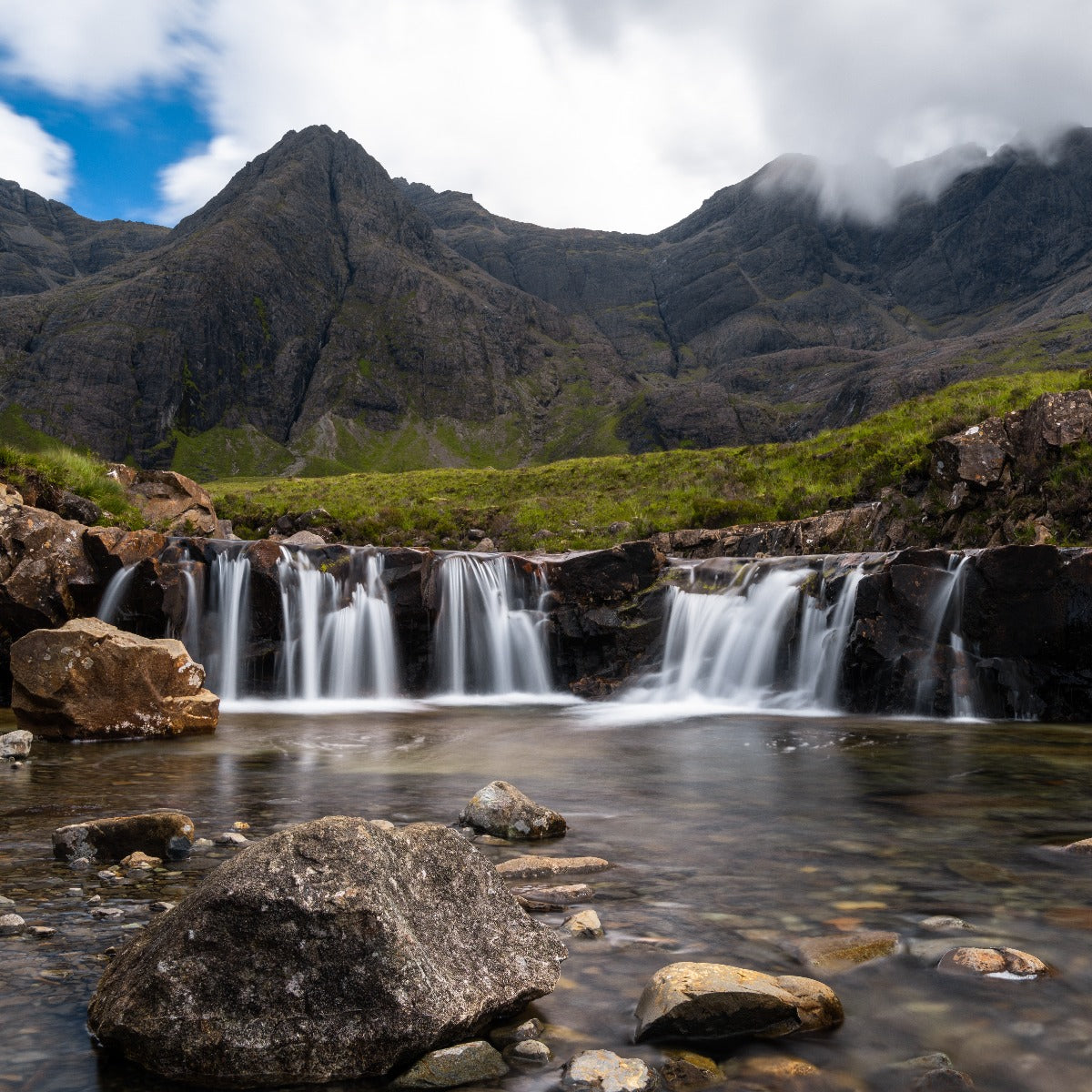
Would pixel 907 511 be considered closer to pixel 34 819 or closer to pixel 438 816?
pixel 438 816

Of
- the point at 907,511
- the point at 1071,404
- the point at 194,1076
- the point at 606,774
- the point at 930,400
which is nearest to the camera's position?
the point at 194,1076

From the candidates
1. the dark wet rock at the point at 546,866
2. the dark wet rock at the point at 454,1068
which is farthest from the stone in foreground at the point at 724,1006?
the dark wet rock at the point at 546,866

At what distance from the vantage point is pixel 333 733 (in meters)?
17.6

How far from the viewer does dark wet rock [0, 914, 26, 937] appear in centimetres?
570

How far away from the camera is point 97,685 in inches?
609

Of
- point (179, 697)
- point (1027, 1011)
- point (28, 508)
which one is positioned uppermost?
point (28, 508)

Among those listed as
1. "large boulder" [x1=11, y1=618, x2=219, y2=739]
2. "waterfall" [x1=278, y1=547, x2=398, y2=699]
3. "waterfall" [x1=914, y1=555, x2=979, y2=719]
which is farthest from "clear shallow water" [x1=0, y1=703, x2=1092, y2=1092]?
"waterfall" [x1=278, y1=547, x2=398, y2=699]

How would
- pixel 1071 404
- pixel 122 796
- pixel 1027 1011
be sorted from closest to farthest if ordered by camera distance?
pixel 1027 1011
pixel 122 796
pixel 1071 404

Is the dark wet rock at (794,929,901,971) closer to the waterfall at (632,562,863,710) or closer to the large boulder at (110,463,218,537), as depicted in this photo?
the waterfall at (632,562,863,710)

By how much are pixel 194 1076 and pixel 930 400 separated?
41968 mm

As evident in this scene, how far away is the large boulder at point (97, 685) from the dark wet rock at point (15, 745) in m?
1.61

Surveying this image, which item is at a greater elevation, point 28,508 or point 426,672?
point 28,508

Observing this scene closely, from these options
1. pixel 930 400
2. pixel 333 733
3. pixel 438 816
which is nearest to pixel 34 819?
pixel 438 816

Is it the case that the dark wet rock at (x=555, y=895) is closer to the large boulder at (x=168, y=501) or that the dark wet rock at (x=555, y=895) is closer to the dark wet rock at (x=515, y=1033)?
the dark wet rock at (x=515, y=1033)
